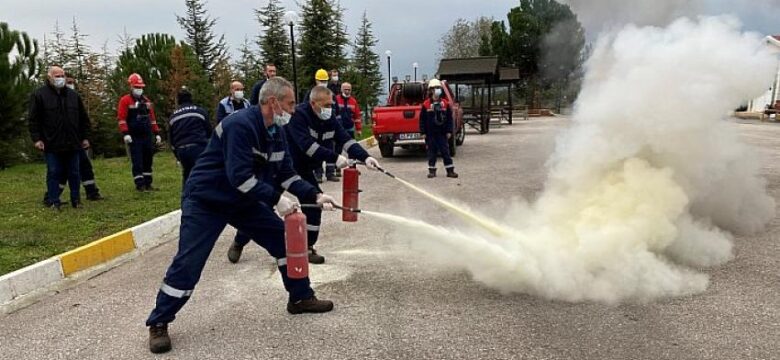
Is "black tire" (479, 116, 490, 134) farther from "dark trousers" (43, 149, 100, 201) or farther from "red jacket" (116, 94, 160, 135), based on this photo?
"dark trousers" (43, 149, 100, 201)

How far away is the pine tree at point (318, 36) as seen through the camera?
84.0 feet

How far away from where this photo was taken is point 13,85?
1223cm

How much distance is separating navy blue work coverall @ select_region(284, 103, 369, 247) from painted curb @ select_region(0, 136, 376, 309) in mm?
2041

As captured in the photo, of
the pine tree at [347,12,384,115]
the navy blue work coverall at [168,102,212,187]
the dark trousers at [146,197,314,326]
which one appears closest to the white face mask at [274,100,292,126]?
the dark trousers at [146,197,314,326]

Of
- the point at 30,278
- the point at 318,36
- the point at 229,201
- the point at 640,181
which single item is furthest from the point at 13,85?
the point at 318,36

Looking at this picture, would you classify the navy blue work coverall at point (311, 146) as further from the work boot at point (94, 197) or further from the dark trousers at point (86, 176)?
the work boot at point (94, 197)

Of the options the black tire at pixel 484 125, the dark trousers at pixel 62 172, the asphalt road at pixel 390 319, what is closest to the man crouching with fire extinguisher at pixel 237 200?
the asphalt road at pixel 390 319

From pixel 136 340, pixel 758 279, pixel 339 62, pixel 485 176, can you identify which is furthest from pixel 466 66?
pixel 136 340

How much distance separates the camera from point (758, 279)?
4652 millimetres

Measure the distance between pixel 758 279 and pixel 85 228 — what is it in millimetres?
6701

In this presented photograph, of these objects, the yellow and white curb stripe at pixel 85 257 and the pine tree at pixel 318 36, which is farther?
the pine tree at pixel 318 36

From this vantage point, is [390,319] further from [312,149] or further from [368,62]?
[368,62]

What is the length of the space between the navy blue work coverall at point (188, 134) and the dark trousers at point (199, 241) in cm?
320

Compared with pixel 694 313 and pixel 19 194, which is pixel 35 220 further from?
pixel 694 313
